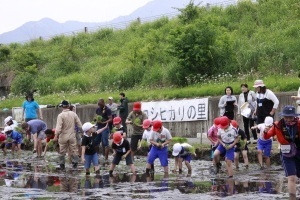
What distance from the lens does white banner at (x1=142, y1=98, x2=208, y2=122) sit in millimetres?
23470

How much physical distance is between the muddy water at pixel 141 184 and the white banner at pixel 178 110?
4.89 metres

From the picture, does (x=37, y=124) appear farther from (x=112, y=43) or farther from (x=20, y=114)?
(x=112, y=43)

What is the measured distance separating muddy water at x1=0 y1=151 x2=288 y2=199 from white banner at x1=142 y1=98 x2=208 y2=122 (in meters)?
4.89

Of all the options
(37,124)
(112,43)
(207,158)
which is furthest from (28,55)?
(207,158)

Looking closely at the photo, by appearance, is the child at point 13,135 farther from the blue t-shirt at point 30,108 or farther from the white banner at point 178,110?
the white banner at point 178,110

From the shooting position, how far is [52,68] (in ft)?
143

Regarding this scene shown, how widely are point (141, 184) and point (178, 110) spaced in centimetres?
1009

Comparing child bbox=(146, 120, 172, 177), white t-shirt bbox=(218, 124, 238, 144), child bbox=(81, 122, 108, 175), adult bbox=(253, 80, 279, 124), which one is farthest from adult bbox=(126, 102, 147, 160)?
white t-shirt bbox=(218, 124, 238, 144)

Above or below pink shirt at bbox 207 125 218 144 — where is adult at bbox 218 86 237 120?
A: above

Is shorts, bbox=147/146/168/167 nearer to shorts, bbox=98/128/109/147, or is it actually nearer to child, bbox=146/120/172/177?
child, bbox=146/120/172/177

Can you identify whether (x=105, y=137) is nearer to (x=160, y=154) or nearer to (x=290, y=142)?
(x=160, y=154)

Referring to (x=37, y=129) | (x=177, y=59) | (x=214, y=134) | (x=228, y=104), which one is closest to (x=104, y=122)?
(x=37, y=129)

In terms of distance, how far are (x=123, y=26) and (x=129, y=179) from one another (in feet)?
105

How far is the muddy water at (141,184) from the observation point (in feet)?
41.9
